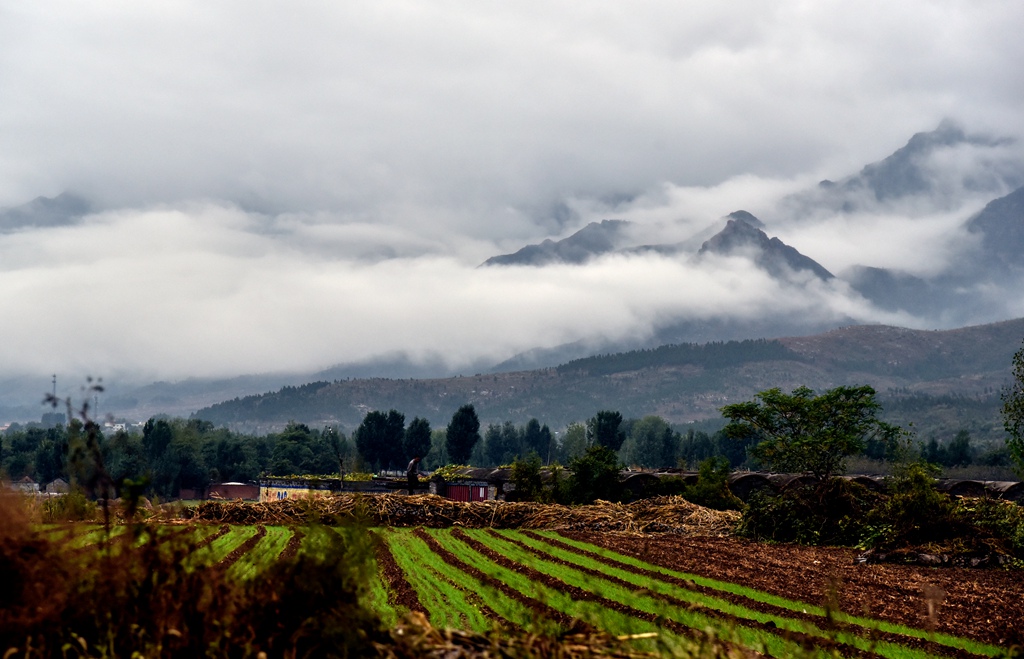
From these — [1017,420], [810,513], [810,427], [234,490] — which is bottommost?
[234,490]

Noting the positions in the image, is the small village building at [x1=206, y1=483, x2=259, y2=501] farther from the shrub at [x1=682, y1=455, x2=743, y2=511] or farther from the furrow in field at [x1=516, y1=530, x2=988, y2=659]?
the furrow in field at [x1=516, y1=530, x2=988, y2=659]

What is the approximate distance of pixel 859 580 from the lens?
24.6 metres

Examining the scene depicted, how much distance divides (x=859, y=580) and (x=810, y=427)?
871 inches

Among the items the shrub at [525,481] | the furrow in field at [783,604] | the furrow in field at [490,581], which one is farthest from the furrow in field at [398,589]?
the shrub at [525,481]

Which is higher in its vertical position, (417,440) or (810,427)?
(810,427)

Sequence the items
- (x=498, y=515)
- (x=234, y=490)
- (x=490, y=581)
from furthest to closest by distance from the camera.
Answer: (x=234, y=490) < (x=498, y=515) < (x=490, y=581)

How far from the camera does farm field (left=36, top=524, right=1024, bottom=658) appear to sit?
14.9 meters

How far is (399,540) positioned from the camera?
3416 cm

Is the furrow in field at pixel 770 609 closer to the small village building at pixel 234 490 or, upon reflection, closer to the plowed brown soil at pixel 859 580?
the plowed brown soil at pixel 859 580

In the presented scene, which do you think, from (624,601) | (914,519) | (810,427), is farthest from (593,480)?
(624,601)

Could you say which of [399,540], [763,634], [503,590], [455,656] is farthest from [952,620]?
[399,540]

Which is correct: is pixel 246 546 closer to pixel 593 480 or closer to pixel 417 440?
pixel 593 480

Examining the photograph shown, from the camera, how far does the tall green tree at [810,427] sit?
42.7m

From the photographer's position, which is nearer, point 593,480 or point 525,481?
point 593,480
